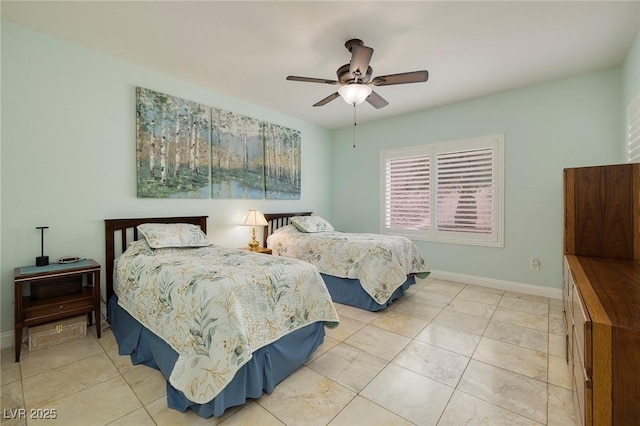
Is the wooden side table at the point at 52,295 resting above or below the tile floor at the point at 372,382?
above

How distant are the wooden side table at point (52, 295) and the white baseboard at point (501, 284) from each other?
14.0 feet

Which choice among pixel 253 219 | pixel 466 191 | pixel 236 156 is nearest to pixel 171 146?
pixel 236 156

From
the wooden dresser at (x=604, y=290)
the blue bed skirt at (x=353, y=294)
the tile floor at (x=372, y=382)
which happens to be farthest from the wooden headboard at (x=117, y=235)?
the wooden dresser at (x=604, y=290)

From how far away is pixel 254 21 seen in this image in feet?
7.24

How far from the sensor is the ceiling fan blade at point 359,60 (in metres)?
2.05

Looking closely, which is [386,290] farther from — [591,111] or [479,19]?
[591,111]

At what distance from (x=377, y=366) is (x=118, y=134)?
324 centimetres

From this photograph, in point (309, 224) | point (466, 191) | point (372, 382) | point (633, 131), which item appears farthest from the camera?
point (309, 224)

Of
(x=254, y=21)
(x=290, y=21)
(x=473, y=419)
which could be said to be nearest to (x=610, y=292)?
(x=473, y=419)

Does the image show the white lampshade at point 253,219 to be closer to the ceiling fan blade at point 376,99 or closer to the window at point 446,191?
the ceiling fan blade at point 376,99

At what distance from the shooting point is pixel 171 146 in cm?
313

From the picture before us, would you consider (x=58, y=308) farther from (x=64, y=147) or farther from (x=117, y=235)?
(x=64, y=147)

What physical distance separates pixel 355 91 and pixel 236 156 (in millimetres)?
1953

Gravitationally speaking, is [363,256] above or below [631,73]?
below
